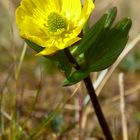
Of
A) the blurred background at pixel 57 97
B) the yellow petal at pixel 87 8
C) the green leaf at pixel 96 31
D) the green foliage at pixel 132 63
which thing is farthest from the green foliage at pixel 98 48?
the green foliage at pixel 132 63

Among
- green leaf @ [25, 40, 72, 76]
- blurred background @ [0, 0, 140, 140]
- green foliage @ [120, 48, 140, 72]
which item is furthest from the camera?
green foliage @ [120, 48, 140, 72]

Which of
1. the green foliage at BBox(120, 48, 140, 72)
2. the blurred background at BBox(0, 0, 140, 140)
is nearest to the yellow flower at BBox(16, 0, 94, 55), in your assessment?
the blurred background at BBox(0, 0, 140, 140)

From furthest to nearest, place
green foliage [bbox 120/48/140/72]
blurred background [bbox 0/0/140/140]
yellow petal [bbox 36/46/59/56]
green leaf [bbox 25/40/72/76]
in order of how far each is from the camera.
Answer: green foliage [bbox 120/48/140/72]
blurred background [bbox 0/0/140/140]
green leaf [bbox 25/40/72/76]
yellow petal [bbox 36/46/59/56]

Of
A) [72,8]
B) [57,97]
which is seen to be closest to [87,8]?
[72,8]

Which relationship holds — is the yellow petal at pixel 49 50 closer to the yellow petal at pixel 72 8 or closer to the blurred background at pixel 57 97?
the yellow petal at pixel 72 8

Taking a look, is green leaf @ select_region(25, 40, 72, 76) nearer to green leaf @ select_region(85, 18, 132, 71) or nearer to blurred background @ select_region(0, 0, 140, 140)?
green leaf @ select_region(85, 18, 132, 71)

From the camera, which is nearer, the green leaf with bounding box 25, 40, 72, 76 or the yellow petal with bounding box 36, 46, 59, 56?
the yellow petal with bounding box 36, 46, 59, 56

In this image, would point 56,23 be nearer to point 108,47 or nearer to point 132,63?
point 108,47
